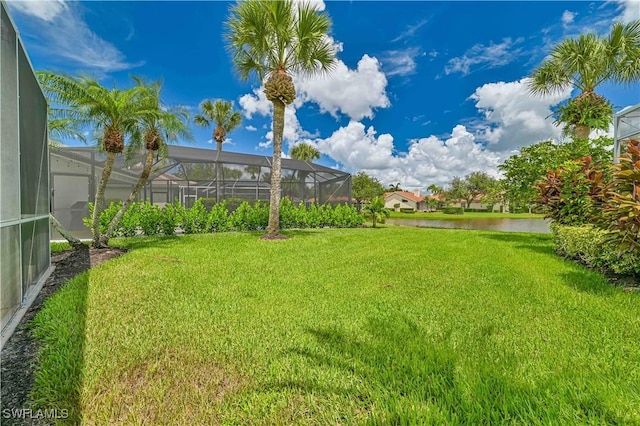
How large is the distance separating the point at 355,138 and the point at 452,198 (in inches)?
1829

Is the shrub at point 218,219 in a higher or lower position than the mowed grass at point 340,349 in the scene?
higher

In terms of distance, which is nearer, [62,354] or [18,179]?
[62,354]

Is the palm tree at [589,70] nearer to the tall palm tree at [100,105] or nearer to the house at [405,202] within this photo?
the tall palm tree at [100,105]

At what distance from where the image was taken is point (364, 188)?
47531mm

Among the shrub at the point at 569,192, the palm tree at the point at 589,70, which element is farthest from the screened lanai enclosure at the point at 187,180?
the shrub at the point at 569,192

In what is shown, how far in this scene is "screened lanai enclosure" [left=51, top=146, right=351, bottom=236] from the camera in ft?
34.7

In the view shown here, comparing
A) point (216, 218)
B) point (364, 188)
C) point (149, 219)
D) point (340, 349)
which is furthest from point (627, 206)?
point (364, 188)

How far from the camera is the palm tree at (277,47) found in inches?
347

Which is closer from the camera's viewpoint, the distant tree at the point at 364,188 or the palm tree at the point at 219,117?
the palm tree at the point at 219,117

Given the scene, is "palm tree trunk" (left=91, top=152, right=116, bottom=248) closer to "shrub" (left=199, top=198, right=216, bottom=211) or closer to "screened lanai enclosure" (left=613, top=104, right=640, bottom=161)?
"shrub" (left=199, top=198, right=216, bottom=211)

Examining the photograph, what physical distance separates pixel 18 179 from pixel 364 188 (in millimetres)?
45618

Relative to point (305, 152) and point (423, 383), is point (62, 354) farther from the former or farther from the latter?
point (305, 152)

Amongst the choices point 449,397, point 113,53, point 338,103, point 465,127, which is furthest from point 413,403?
point 465,127

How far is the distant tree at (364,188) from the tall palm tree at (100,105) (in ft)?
128
